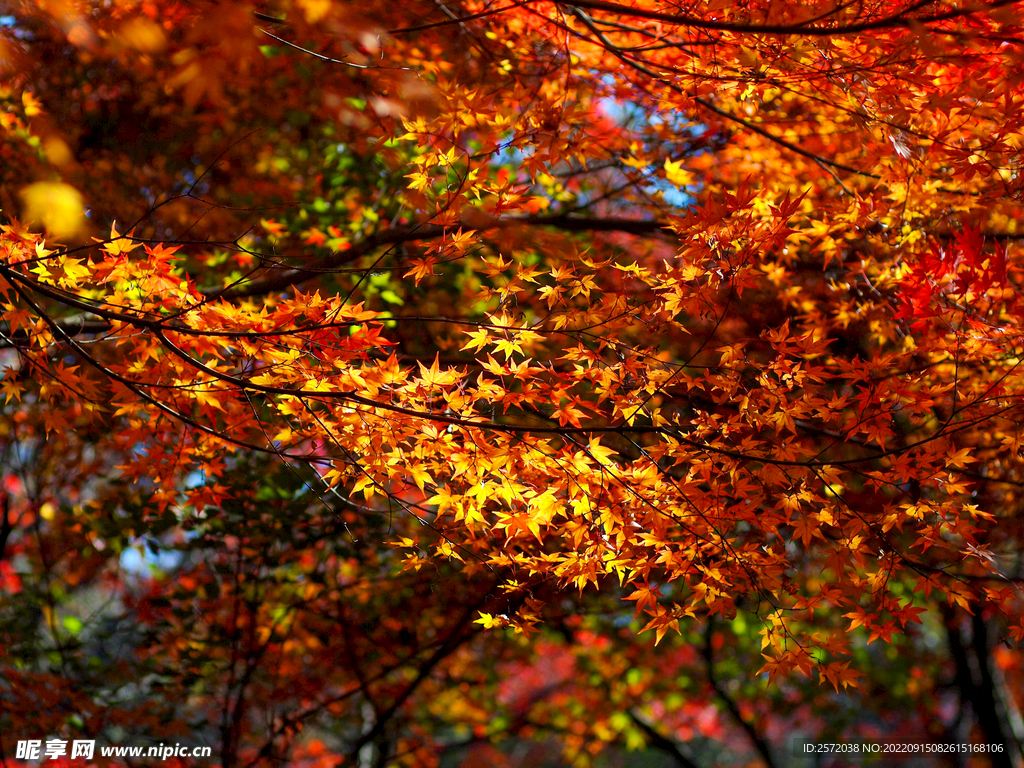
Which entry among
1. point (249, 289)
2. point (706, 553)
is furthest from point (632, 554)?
point (249, 289)

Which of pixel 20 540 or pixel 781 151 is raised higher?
pixel 781 151

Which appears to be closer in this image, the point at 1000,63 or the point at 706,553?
the point at 1000,63

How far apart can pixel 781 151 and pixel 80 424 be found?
199 inches

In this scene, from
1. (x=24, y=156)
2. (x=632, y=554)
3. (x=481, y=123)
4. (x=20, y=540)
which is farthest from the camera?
(x=20, y=540)

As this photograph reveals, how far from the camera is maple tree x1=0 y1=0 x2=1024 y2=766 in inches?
95.0

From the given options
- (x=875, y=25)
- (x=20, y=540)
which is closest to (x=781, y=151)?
(x=875, y=25)

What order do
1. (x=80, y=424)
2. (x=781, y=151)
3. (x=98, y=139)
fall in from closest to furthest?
(x=781, y=151), (x=80, y=424), (x=98, y=139)

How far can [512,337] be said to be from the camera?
2.65 metres

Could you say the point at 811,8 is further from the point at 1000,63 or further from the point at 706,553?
the point at 706,553

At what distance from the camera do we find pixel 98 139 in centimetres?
601

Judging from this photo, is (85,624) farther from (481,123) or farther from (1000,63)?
(1000,63)

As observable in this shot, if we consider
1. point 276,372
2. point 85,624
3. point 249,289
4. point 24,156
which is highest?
point 24,156

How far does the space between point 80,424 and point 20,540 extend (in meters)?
3.15

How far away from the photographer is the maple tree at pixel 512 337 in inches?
95.0
